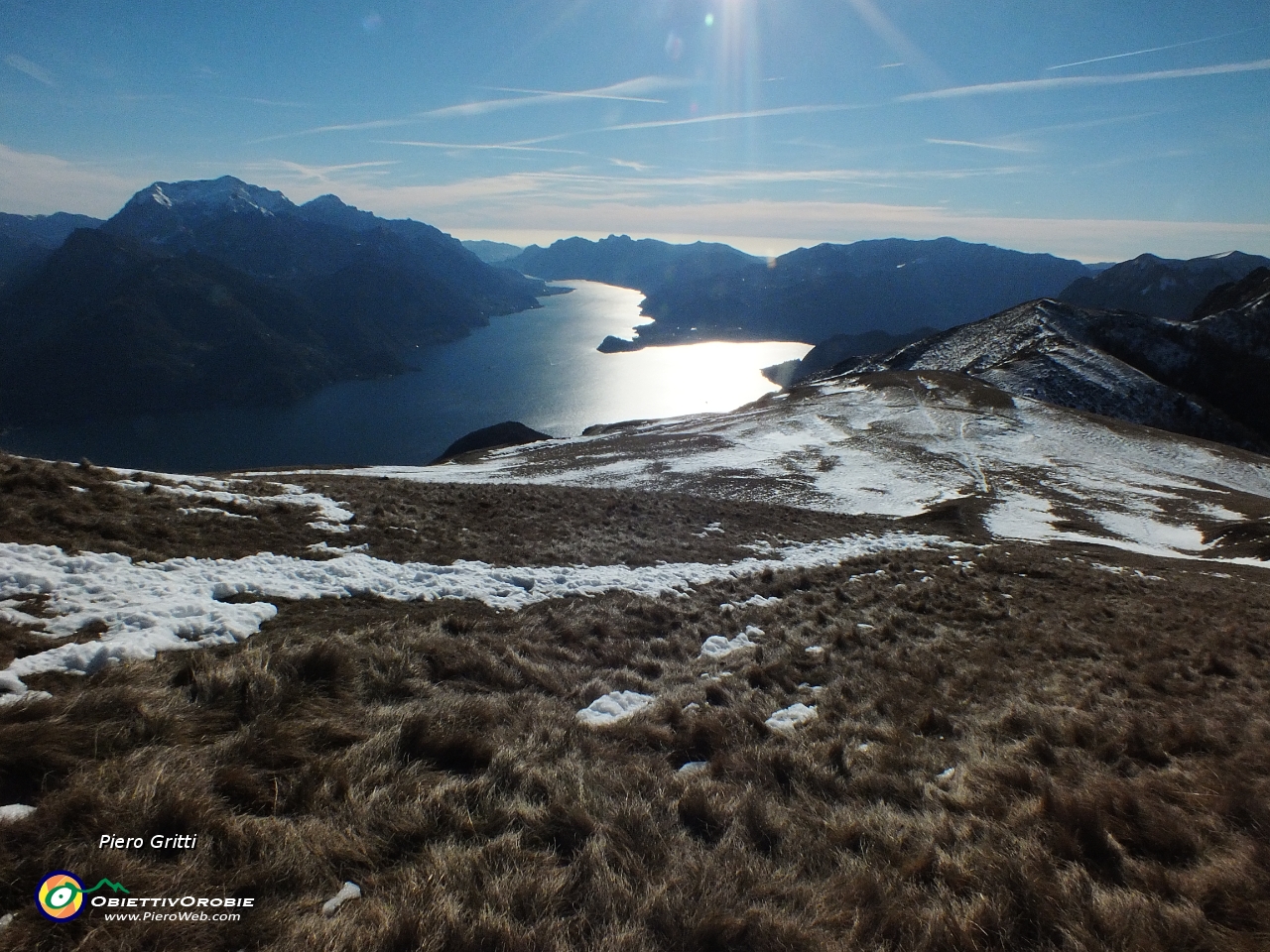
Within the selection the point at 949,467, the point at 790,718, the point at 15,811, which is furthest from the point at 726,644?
the point at 949,467

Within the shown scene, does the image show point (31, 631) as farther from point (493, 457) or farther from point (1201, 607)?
point (493, 457)

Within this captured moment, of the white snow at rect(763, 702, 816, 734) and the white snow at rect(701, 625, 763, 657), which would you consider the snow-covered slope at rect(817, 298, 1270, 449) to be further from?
the white snow at rect(763, 702, 816, 734)

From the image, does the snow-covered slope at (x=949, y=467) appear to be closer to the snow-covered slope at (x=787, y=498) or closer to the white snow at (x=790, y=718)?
the snow-covered slope at (x=787, y=498)

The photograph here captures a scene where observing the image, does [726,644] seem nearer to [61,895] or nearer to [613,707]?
[613,707]

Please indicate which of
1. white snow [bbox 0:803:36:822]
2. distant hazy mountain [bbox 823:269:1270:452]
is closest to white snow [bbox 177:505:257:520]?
white snow [bbox 0:803:36:822]

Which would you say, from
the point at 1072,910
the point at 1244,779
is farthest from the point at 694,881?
the point at 1244,779

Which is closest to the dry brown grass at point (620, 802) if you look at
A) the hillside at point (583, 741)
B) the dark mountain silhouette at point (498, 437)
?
the hillside at point (583, 741)
